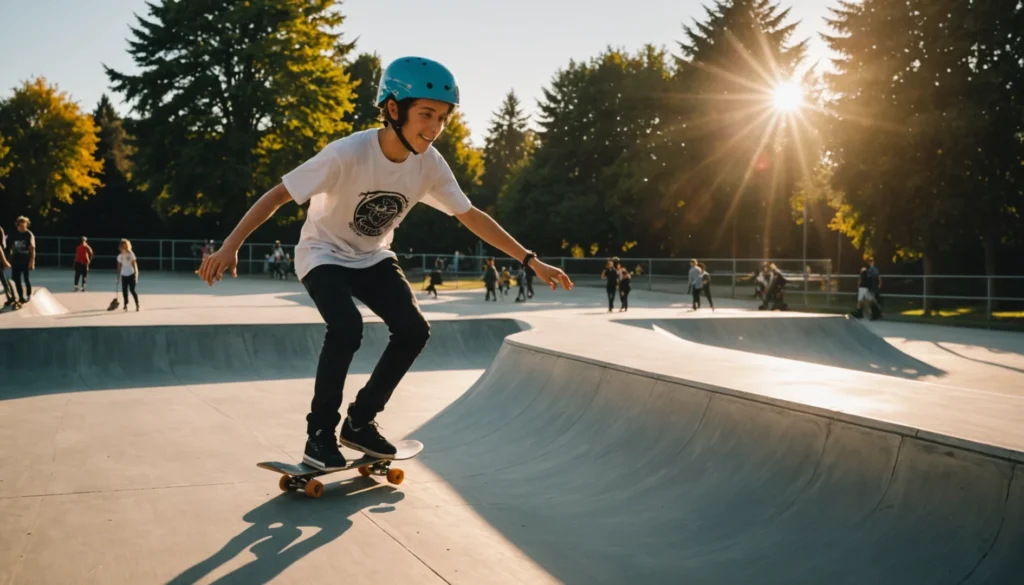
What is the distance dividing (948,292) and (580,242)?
3171cm

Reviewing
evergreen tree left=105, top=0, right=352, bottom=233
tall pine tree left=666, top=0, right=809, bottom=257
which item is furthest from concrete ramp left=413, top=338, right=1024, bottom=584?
tall pine tree left=666, top=0, right=809, bottom=257

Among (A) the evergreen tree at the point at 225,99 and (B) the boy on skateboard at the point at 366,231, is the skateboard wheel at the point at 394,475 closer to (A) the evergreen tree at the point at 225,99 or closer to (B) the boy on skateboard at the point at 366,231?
(B) the boy on skateboard at the point at 366,231

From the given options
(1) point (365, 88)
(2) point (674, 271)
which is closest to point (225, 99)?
(1) point (365, 88)

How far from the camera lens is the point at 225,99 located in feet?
133

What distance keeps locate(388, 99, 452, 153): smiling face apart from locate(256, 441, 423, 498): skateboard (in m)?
1.79

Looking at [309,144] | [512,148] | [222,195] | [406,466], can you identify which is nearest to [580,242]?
[309,144]

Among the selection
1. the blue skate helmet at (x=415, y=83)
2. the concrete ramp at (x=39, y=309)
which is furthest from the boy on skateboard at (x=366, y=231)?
the concrete ramp at (x=39, y=309)

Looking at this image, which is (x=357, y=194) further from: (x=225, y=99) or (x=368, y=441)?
(x=225, y=99)

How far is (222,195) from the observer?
39.8 meters

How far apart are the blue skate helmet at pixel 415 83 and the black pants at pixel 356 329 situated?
801mm

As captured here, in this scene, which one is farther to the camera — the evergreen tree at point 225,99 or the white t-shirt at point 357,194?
the evergreen tree at point 225,99

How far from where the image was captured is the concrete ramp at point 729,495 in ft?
10.3

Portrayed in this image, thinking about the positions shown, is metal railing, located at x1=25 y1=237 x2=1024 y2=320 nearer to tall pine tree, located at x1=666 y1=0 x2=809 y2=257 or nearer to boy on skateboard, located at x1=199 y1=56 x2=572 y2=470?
tall pine tree, located at x1=666 y1=0 x2=809 y2=257

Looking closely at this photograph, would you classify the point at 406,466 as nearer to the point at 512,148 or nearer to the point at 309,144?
the point at 309,144
